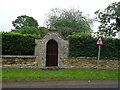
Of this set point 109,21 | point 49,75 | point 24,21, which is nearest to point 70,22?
point 109,21

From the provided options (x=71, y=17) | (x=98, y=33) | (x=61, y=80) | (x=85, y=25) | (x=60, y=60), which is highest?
(x=71, y=17)

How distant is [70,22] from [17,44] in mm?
13017

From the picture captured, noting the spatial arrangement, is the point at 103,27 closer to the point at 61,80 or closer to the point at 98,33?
the point at 98,33

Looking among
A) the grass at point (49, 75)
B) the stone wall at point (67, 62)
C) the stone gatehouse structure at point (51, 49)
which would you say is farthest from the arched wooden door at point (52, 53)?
the grass at point (49, 75)

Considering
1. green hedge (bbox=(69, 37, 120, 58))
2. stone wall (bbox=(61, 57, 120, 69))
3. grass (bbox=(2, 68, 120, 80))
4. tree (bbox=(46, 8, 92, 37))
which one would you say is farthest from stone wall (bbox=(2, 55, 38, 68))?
tree (bbox=(46, 8, 92, 37))

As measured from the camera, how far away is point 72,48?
34.8 ft

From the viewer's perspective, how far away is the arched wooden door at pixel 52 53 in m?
10.4

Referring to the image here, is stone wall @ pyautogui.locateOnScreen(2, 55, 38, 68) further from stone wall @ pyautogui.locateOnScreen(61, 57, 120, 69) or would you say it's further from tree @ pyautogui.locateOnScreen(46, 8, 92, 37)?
tree @ pyautogui.locateOnScreen(46, 8, 92, 37)

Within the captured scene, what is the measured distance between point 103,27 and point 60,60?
33.8ft

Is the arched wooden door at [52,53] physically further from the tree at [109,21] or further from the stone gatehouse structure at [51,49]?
the tree at [109,21]

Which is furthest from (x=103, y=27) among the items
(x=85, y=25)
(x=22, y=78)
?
(x=22, y=78)

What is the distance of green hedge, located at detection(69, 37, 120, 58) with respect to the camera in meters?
10.6

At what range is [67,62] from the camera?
1041cm

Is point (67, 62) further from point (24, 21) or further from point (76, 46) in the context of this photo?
point (24, 21)
